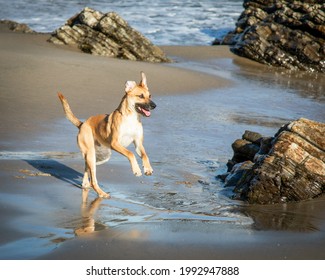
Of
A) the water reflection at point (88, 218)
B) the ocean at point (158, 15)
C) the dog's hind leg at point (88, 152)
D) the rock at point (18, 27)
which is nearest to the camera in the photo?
the water reflection at point (88, 218)

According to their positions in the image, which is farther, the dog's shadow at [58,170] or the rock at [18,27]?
the rock at [18,27]

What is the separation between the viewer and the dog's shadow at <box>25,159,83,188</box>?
363 inches

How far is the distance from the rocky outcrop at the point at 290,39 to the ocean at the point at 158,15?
4.27m

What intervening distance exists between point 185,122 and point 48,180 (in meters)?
4.76

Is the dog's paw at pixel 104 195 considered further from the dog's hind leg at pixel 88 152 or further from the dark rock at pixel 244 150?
the dark rock at pixel 244 150

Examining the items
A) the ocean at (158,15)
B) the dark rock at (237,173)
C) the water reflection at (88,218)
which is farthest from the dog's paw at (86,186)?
the ocean at (158,15)

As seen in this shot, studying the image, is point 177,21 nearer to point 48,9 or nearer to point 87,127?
point 48,9

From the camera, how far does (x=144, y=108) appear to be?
29.0ft

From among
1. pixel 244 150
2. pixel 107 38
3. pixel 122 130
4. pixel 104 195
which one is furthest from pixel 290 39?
pixel 104 195

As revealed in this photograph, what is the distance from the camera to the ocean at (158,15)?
26.9 metres

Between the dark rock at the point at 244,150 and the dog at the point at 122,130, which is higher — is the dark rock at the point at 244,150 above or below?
below

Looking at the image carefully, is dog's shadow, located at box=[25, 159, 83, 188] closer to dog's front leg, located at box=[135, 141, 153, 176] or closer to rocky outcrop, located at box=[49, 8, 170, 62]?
dog's front leg, located at box=[135, 141, 153, 176]

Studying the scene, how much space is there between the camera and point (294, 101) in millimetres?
15969

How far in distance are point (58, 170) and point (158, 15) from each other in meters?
23.0
